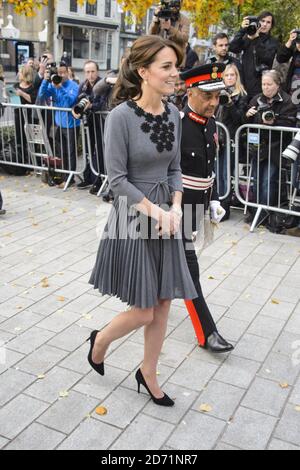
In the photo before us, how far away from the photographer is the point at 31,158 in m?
9.80

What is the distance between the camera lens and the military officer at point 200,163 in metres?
3.65

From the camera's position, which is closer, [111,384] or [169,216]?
[169,216]

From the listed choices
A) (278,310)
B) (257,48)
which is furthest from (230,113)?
(278,310)

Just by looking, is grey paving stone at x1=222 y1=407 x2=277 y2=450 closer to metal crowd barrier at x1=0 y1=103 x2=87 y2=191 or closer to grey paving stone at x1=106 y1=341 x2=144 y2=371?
grey paving stone at x1=106 y1=341 x2=144 y2=371

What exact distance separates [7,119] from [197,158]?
7221 mm

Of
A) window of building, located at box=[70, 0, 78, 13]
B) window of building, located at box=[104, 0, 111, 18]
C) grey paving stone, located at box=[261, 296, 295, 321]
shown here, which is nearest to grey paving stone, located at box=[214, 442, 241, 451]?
grey paving stone, located at box=[261, 296, 295, 321]

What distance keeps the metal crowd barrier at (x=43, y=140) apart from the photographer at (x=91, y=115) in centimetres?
16

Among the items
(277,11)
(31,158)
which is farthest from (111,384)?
(277,11)

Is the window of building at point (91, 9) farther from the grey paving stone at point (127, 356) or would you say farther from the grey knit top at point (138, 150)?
the grey knit top at point (138, 150)

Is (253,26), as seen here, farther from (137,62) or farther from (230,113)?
(137,62)

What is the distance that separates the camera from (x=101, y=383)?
3.68 meters

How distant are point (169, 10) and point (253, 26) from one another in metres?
1.66
